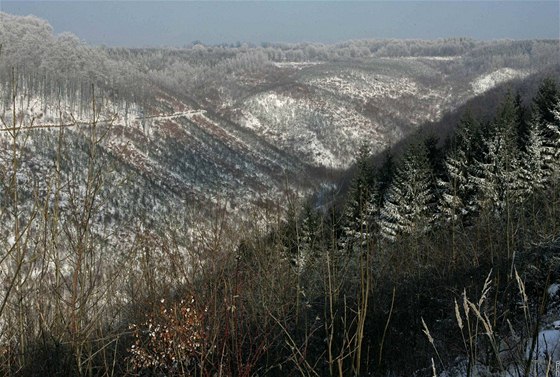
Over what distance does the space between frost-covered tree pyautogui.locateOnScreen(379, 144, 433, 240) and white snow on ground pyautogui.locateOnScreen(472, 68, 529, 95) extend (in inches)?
5861

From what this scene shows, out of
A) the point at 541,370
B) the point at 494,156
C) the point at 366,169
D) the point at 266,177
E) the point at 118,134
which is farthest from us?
the point at 266,177

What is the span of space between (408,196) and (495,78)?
163 m

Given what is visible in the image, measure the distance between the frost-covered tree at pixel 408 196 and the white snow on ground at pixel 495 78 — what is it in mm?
148868

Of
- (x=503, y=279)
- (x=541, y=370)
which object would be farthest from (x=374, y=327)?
(x=541, y=370)

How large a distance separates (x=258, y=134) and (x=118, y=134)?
45.8 m

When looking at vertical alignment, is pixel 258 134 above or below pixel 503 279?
below

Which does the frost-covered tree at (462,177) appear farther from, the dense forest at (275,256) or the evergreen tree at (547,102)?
the evergreen tree at (547,102)

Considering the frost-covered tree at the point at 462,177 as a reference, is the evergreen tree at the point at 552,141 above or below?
above

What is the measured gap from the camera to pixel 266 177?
302 ft

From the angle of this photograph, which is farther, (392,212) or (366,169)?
(366,169)

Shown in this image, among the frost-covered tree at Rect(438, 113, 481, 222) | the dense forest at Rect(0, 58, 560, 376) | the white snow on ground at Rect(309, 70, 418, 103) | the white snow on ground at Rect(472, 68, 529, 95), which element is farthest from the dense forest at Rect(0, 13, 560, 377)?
the white snow on ground at Rect(472, 68, 529, 95)

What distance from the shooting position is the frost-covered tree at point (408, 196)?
75.7 feet

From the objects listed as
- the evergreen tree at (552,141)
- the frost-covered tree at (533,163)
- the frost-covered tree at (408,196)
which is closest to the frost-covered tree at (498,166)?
the frost-covered tree at (533,163)

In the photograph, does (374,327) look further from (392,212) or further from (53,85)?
(53,85)
